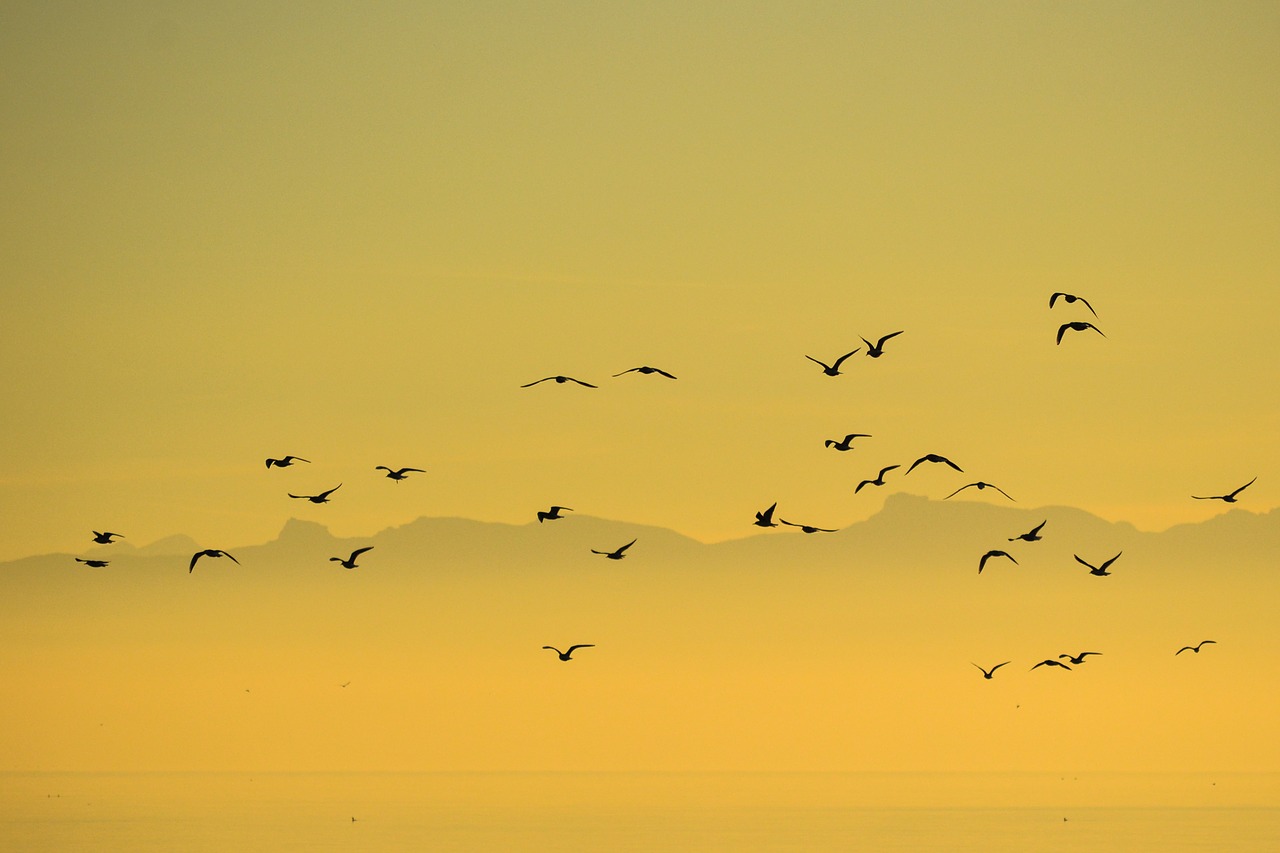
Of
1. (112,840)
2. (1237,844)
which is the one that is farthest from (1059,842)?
(112,840)

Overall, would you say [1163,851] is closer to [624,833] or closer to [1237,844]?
[1237,844]

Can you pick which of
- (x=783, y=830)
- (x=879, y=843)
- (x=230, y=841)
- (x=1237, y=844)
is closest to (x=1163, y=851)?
(x=1237, y=844)

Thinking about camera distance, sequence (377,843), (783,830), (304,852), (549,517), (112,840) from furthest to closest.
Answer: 1. (783,830)
2. (112,840)
3. (377,843)
4. (304,852)
5. (549,517)

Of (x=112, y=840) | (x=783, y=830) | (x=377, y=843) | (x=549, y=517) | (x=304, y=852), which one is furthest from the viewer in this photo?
(x=783, y=830)

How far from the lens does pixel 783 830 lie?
190375mm

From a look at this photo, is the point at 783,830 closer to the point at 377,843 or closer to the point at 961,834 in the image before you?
the point at 961,834

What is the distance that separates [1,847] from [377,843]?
1354 inches

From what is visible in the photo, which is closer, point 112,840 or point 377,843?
point 377,843

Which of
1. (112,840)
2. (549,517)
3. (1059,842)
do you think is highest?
(549,517)

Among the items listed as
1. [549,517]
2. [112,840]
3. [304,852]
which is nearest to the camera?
[549,517]

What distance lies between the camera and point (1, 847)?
171 m

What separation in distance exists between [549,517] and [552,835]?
101147mm

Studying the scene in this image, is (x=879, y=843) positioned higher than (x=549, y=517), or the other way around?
(x=549, y=517)

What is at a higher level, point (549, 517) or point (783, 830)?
point (549, 517)
